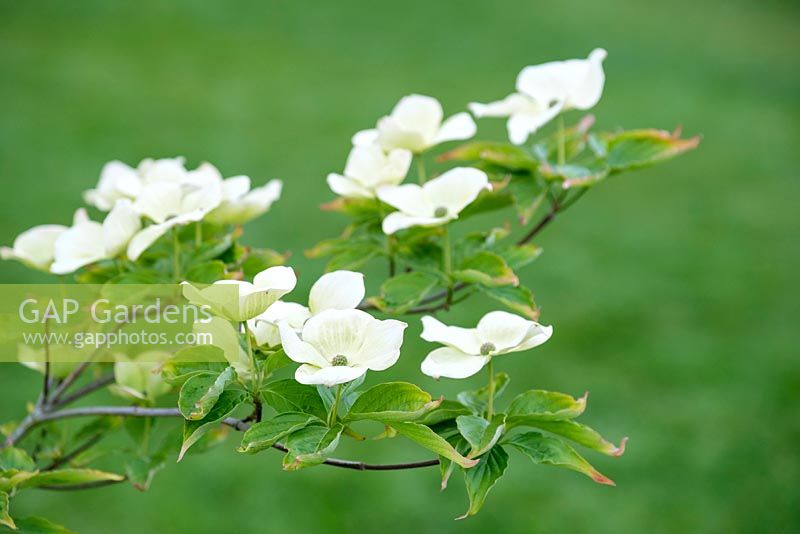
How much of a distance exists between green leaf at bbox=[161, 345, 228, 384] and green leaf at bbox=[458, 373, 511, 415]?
0.21m

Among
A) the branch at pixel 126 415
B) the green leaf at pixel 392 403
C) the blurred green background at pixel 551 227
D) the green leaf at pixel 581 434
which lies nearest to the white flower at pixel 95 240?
the branch at pixel 126 415

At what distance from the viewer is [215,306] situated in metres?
0.70

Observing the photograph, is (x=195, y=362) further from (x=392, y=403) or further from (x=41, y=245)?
(x=41, y=245)

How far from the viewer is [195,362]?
0.75 meters

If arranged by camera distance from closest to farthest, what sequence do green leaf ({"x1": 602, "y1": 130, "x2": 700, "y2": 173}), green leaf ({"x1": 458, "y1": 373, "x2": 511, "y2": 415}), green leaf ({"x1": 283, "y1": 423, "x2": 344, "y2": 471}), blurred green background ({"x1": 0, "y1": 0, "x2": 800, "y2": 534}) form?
green leaf ({"x1": 283, "y1": 423, "x2": 344, "y2": 471}), green leaf ({"x1": 458, "y1": 373, "x2": 511, "y2": 415}), green leaf ({"x1": 602, "y1": 130, "x2": 700, "y2": 173}), blurred green background ({"x1": 0, "y1": 0, "x2": 800, "y2": 534})

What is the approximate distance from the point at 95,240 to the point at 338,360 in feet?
1.31

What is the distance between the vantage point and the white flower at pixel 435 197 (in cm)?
93

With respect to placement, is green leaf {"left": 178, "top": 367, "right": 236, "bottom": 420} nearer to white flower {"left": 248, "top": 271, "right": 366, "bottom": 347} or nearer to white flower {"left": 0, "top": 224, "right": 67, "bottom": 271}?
white flower {"left": 248, "top": 271, "right": 366, "bottom": 347}

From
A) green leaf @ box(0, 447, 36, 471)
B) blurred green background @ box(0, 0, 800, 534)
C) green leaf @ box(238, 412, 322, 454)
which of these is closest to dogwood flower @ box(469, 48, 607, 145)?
green leaf @ box(238, 412, 322, 454)

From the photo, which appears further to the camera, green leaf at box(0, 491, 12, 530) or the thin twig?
the thin twig

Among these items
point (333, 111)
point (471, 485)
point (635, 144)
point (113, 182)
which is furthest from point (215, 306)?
point (333, 111)

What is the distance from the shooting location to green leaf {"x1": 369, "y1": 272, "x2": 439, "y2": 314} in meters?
0.97

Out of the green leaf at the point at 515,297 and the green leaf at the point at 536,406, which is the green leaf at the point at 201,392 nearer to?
the green leaf at the point at 536,406

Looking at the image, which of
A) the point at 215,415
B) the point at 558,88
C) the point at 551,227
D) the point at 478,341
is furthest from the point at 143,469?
the point at 551,227
